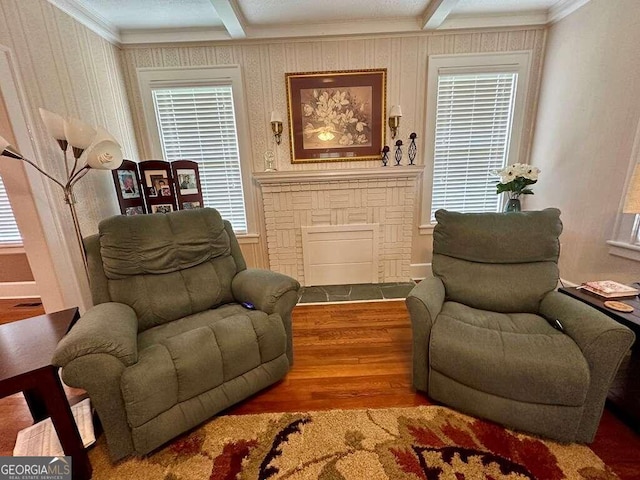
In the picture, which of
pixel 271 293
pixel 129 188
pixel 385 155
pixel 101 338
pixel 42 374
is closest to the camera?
pixel 42 374

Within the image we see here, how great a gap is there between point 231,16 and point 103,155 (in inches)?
59.6

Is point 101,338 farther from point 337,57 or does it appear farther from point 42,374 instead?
point 337,57

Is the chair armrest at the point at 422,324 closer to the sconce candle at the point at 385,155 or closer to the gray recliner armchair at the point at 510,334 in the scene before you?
the gray recliner armchair at the point at 510,334

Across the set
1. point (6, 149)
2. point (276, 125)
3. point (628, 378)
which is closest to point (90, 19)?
point (6, 149)

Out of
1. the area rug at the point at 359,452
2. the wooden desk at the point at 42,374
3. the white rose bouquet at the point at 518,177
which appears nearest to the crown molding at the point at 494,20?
the white rose bouquet at the point at 518,177

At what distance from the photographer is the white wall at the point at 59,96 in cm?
173

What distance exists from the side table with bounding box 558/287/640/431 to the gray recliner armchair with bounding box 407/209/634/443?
14cm

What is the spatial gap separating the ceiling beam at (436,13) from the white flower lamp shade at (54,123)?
2.77 meters

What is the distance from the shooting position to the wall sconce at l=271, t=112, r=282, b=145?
2.74 m

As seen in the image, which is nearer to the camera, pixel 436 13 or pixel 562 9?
pixel 436 13

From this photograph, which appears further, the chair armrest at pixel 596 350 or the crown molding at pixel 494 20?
the crown molding at pixel 494 20

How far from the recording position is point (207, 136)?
9.57 ft

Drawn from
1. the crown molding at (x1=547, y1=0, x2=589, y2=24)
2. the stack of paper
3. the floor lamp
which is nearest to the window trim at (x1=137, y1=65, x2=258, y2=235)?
the floor lamp

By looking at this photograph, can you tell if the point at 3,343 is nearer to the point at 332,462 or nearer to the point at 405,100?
the point at 332,462
